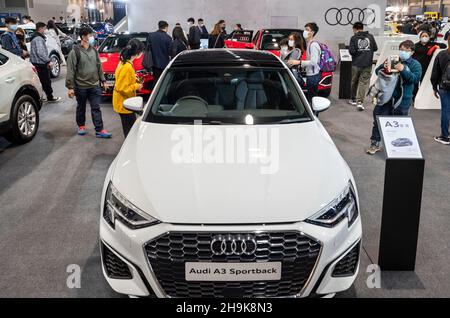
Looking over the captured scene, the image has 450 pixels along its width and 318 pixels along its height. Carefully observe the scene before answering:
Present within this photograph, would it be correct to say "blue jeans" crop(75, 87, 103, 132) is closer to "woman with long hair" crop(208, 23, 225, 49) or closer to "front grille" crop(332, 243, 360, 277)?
"front grille" crop(332, 243, 360, 277)

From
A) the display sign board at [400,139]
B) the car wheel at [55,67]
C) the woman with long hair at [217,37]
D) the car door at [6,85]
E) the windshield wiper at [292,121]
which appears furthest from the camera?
the car wheel at [55,67]

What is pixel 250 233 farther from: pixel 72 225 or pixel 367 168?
pixel 367 168

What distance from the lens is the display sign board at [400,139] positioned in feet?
9.67

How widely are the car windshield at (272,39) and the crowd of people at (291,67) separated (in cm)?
182

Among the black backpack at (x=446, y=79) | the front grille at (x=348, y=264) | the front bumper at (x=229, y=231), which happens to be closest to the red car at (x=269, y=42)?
the black backpack at (x=446, y=79)

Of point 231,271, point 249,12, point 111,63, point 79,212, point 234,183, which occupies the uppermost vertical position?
point 249,12

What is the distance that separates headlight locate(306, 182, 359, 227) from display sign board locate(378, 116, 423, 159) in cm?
54

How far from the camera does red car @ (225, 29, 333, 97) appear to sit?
30.1 ft

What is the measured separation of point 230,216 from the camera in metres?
2.27

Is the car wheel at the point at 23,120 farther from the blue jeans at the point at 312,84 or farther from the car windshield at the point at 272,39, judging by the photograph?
the car windshield at the point at 272,39

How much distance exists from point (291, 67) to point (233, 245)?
18.0 feet

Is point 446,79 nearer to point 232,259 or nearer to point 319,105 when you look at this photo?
point 319,105

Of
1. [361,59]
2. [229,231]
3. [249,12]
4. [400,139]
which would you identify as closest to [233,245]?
[229,231]

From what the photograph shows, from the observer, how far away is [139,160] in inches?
110
